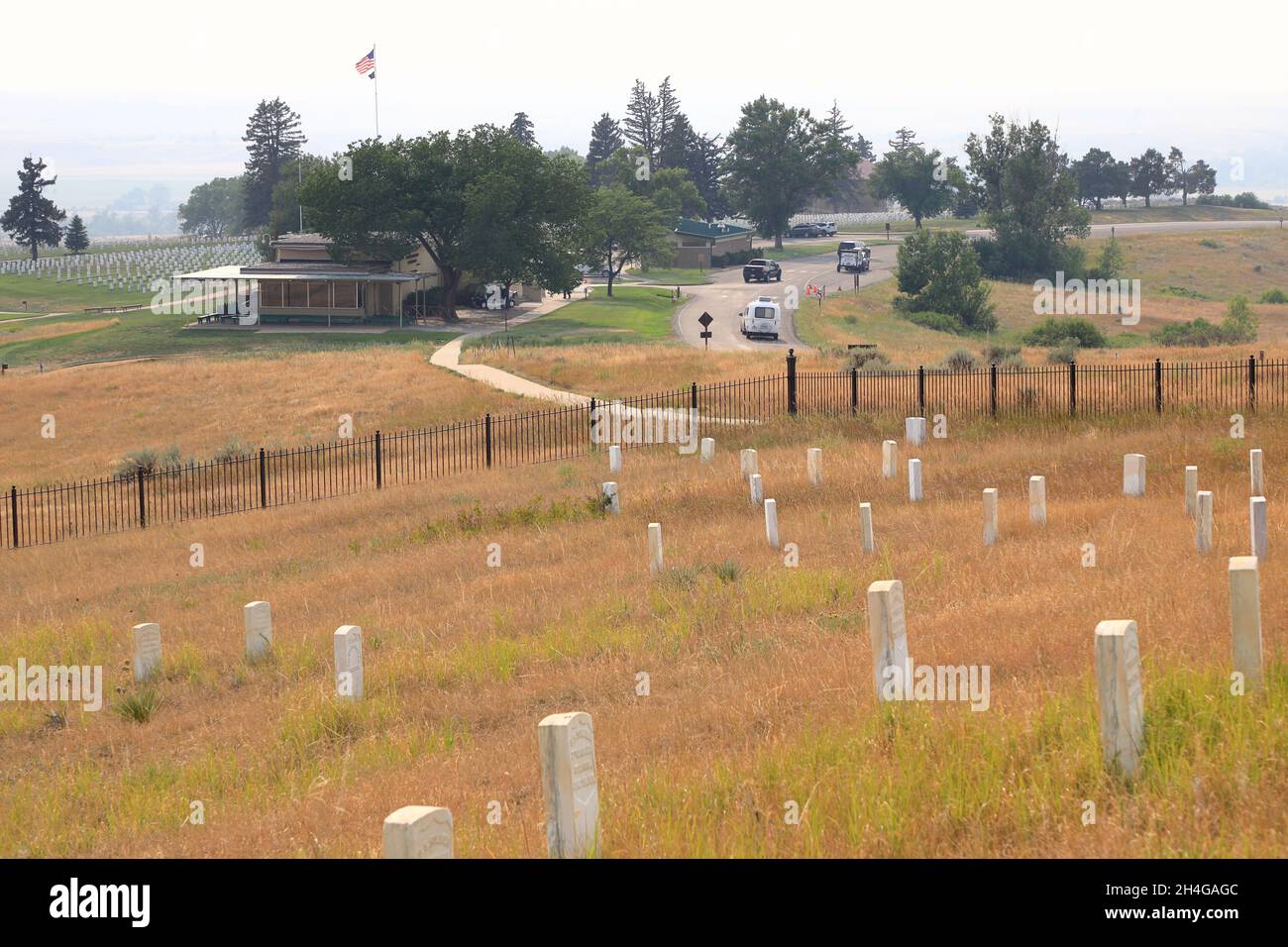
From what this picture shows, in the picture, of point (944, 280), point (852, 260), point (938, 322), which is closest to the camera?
point (938, 322)

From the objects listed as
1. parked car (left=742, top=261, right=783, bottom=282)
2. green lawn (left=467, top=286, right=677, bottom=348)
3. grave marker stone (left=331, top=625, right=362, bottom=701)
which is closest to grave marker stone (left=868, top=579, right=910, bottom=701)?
grave marker stone (left=331, top=625, right=362, bottom=701)

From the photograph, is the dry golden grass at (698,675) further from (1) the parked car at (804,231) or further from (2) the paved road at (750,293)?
(1) the parked car at (804,231)

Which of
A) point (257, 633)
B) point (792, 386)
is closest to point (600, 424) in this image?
point (792, 386)

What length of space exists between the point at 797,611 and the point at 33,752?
714 cm

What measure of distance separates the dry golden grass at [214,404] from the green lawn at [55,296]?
40.9 m

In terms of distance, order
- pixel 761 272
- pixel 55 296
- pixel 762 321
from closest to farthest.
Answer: pixel 762 321, pixel 761 272, pixel 55 296

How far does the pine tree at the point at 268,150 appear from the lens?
136m

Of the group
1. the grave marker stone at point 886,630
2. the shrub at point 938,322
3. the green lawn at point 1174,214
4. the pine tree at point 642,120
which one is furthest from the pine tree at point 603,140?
the grave marker stone at point 886,630

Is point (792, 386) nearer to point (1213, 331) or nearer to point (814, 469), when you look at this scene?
point (814, 469)

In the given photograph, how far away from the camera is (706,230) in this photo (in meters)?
117

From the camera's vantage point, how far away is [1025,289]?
99312 millimetres

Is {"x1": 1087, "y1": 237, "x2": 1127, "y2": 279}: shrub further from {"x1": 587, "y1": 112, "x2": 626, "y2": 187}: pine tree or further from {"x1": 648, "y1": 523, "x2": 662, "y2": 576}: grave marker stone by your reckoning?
{"x1": 648, "y1": 523, "x2": 662, "y2": 576}: grave marker stone

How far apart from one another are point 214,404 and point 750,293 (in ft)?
158
